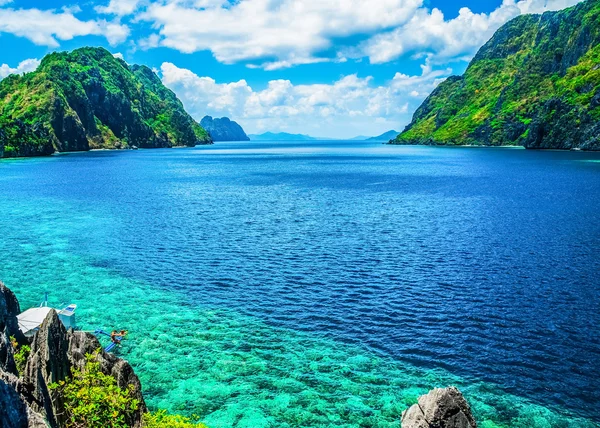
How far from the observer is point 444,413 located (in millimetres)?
17672

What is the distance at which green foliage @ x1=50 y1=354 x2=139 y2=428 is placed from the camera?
19.9m

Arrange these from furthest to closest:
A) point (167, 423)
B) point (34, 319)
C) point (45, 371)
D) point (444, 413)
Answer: point (34, 319) → point (45, 371) → point (167, 423) → point (444, 413)

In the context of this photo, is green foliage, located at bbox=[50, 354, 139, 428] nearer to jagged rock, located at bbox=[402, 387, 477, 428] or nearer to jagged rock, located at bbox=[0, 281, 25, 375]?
jagged rock, located at bbox=[0, 281, 25, 375]

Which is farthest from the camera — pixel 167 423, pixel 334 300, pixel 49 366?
pixel 334 300

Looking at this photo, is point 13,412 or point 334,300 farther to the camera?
Answer: point 334,300

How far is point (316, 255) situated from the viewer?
205ft

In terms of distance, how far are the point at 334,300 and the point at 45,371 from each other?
29.9 meters

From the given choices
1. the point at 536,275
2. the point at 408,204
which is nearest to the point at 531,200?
the point at 408,204

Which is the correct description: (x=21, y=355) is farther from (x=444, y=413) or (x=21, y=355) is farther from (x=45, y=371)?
(x=444, y=413)

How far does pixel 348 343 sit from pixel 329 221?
50494 millimetres

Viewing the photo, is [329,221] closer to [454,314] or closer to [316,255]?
[316,255]

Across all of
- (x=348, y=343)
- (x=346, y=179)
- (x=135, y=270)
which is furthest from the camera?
(x=346, y=179)

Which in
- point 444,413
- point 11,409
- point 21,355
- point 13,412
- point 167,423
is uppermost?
point 11,409

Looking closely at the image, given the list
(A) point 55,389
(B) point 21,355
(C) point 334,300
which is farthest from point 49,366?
(C) point 334,300
